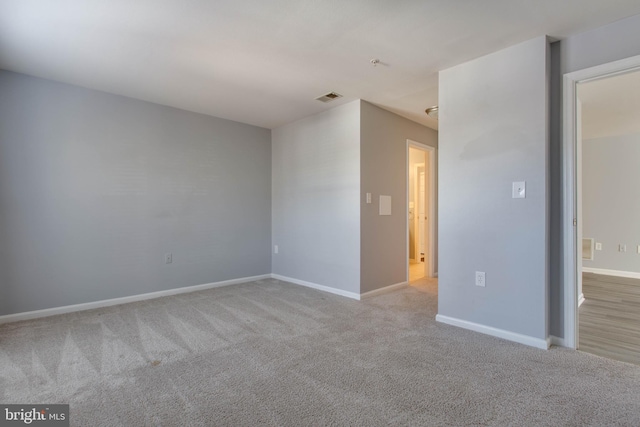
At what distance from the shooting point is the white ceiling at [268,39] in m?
2.06

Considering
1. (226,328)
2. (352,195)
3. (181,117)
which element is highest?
(181,117)

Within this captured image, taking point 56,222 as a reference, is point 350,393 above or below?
below

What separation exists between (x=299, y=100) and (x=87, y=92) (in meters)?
2.34

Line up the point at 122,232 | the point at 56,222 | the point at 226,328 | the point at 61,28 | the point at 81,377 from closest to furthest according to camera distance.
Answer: the point at 81,377 < the point at 61,28 < the point at 226,328 < the point at 56,222 < the point at 122,232

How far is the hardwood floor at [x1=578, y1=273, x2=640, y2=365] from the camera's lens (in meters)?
2.37

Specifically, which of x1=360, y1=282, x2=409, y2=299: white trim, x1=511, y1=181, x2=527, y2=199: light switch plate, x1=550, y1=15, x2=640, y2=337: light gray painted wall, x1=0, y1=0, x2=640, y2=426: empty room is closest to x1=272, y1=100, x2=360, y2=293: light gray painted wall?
x1=0, y1=0, x2=640, y2=426: empty room

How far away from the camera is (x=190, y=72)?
302 centimetres

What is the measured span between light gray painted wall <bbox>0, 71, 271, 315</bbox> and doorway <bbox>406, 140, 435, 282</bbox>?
2586 millimetres

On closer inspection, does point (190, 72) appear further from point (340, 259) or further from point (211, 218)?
point (340, 259)

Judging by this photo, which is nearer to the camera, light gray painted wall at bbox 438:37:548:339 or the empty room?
the empty room

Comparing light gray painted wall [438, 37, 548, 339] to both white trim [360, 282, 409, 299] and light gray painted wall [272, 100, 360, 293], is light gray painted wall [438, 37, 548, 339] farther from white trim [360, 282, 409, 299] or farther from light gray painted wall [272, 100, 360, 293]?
light gray painted wall [272, 100, 360, 293]

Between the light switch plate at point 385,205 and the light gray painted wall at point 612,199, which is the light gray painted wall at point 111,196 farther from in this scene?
the light gray painted wall at point 612,199

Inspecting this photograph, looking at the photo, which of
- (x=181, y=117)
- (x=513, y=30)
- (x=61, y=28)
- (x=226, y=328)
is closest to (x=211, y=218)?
(x=181, y=117)

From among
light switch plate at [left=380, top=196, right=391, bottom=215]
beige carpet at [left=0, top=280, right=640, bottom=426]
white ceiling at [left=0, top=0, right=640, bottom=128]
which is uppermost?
white ceiling at [left=0, top=0, right=640, bottom=128]
